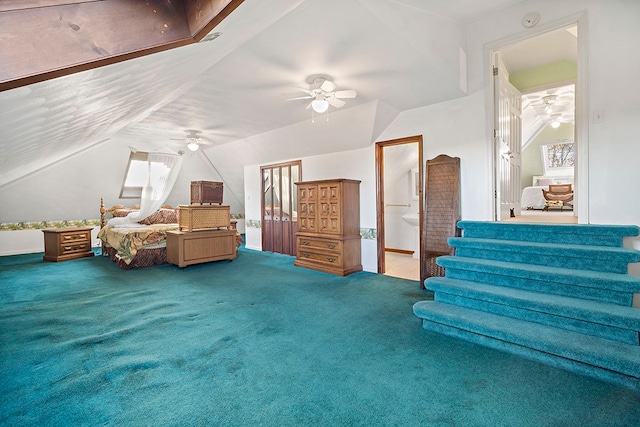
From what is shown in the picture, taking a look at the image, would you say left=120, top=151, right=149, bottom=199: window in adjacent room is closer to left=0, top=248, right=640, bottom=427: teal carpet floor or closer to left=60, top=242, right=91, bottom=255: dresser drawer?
left=60, top=242, right=91, bottom=255: dresser drawer

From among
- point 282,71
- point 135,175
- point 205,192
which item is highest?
point 282,71

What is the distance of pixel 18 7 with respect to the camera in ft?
2.84

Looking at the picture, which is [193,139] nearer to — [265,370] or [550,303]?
[265,370]

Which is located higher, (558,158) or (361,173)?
(558,158)

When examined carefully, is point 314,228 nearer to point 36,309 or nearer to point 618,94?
point 36,309

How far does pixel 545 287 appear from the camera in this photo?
8.71 feet

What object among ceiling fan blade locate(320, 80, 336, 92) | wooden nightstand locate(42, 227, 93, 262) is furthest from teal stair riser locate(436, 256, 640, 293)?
wooden nightstand locate(42, 227, 93, 262)

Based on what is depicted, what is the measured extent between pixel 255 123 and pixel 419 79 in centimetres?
308

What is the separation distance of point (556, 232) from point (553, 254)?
1.13ft

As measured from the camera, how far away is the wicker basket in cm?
546

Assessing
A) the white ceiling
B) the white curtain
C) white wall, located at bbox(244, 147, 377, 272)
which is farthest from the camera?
the white curtain

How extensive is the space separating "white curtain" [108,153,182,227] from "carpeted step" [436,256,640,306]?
17.8ft

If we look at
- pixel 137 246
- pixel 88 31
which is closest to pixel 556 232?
pixel 88 31

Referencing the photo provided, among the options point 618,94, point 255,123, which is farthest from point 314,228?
point 618,94
